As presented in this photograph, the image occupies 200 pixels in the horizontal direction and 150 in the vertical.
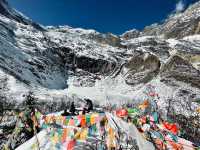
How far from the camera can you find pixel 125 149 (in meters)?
24.0

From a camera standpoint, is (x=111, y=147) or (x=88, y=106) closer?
(x=111, y=147)

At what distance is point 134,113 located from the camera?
93.7ft

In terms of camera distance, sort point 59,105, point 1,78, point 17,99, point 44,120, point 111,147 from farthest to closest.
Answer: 1. point 1,78
2. point 59,105
3. point 17,99
4. point 44,120
5. point 111,147

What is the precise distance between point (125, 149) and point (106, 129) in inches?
69.0

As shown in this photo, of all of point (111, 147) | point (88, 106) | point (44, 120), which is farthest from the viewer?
point (88, 106)

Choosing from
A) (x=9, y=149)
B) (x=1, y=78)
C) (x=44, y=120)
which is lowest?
(x=9, y=149)

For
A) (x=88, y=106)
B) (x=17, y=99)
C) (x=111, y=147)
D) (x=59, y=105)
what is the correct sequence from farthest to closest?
(x=59, y=105)
(x=17, y=99)
(x=88, y=106)
(x=111, y=147)

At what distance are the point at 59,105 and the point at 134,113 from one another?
141238 mm

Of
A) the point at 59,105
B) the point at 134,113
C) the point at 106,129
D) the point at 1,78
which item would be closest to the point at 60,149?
the point at 106,129

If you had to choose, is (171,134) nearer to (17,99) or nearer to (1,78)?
(17,99)

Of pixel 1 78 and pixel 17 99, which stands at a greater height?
pixel 1 78

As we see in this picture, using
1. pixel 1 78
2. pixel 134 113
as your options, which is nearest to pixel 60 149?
pixel 134 113

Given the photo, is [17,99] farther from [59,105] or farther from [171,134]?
[171,134]

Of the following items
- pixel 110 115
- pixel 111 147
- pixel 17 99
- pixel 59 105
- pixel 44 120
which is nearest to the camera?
pixel 111 147
